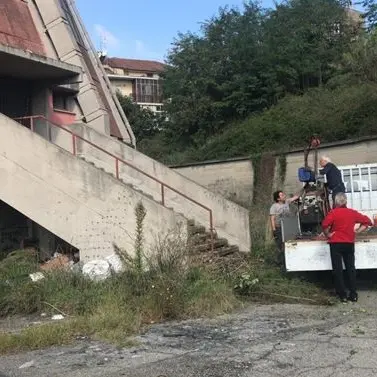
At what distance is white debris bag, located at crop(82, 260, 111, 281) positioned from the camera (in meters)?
10.9

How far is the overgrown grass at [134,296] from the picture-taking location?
8096 millimetres

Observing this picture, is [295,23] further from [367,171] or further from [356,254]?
[356,254]

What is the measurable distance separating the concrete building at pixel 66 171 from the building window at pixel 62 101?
0.04 m

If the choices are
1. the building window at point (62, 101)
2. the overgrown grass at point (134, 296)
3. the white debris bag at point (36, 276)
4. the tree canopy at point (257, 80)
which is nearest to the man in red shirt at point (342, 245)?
the overgrown grass at point (134, 296)

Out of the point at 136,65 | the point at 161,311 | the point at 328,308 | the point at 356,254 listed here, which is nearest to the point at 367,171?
the point at 356,254

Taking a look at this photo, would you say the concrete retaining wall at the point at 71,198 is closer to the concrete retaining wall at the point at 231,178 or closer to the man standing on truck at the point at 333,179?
the man standing on truck at the point at 333,179

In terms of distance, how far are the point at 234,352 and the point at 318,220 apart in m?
4.65

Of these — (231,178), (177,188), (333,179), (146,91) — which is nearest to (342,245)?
(333,179)

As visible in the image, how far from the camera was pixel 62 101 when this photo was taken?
67.3 ft

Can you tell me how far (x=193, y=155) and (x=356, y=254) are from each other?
83.8 ft

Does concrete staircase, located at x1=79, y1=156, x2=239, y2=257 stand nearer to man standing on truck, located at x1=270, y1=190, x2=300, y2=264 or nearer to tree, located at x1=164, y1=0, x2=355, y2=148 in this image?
man standing on truck, located at x1=270, y1=190, x2=300, y2=264

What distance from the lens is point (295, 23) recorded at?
40094 millimetres

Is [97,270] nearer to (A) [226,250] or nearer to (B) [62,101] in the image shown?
(A) [226,250]

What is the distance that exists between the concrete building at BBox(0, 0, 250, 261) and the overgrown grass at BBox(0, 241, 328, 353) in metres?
1.68
